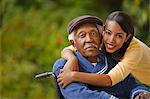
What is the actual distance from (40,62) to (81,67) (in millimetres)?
3410

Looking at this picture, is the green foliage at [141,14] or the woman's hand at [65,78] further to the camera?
the green foliage at [141,14]

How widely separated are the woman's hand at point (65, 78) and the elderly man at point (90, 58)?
0.01 meters

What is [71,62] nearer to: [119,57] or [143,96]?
[119,57]

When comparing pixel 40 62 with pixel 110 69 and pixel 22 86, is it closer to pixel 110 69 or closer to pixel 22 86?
pixel 22 86

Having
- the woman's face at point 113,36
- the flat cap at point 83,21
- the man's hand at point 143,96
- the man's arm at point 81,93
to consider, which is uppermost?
the flat cap at point 83,21

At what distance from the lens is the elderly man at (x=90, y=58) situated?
206cm

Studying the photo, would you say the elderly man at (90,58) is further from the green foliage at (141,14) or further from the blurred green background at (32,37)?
the blurred green background at (32,37)

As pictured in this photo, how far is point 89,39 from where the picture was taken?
2.07 meters

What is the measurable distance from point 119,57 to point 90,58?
110mm

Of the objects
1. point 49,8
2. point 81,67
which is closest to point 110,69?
point 81,67

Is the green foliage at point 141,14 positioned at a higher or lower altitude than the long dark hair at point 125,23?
lower

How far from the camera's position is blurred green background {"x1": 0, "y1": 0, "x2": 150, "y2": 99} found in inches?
209

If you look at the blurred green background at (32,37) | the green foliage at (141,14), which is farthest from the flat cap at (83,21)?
the blurred green background at (32,37)

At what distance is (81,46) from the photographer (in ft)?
6.89
